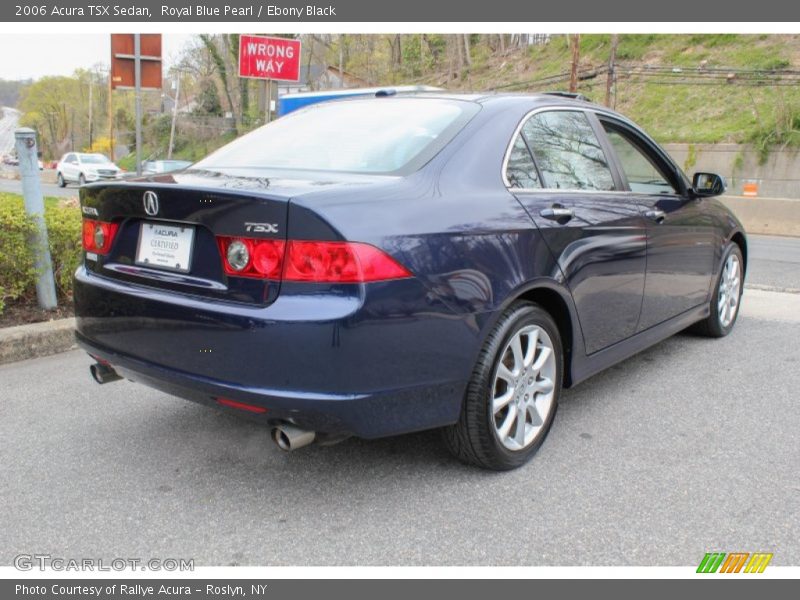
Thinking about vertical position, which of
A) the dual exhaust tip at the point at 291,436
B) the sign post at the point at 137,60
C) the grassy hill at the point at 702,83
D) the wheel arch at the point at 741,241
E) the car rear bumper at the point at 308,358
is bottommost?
the dual exhaust tip at the point at 291,436

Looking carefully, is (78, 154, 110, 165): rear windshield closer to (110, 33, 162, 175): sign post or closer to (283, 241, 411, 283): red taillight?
(110, 33, 162, 175): sign post

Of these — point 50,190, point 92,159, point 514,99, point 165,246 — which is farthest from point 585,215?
point 92,159

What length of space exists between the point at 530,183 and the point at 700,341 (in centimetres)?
276

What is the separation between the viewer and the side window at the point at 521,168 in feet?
10.2

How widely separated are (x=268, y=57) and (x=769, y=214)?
11.5 meters

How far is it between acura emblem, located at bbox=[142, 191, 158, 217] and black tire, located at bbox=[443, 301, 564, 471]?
1.40 m

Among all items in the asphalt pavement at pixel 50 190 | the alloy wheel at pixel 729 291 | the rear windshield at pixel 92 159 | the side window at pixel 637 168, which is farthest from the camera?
the rear windshield at pixel 92 159

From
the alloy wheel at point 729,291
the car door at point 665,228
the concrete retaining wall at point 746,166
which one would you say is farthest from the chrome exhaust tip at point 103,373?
the concrete retaining wall at point 746,166

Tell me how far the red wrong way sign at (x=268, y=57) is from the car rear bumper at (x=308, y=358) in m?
13.5

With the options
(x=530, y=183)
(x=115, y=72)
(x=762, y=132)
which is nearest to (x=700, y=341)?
(x=530, y=183)

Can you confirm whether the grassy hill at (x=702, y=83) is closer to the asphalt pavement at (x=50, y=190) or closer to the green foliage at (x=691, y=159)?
the green foliage at (x=691, y=159)

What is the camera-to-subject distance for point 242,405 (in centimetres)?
249

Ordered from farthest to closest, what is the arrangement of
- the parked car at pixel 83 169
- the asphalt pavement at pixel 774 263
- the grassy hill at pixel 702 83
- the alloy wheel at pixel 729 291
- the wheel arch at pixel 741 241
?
1. the parked car at pixel 83 169
2. the grassy hill at pixel 702 83
3. the asphalt pavement at pixel 774 263
4. the wheel arch at pixel 741 241
5. the alloy wheel at pixel 729 291

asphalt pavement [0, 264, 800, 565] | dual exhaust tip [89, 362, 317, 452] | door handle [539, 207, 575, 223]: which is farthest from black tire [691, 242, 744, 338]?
dual exhaust tip [89, 362, 317, 452]
